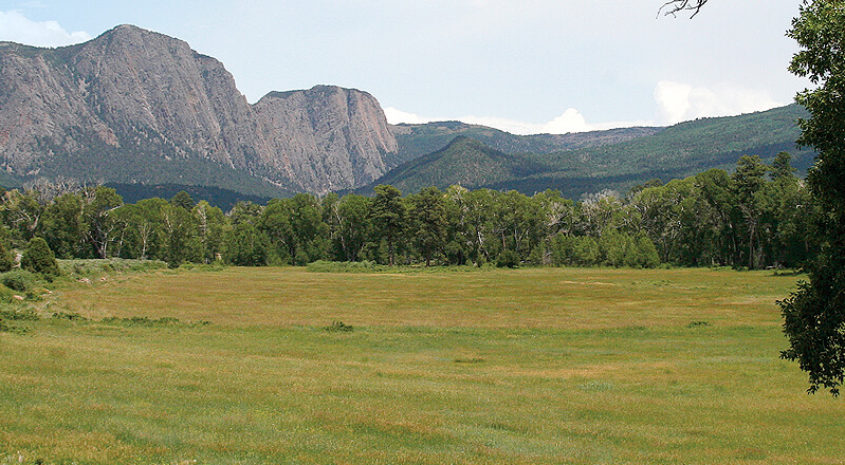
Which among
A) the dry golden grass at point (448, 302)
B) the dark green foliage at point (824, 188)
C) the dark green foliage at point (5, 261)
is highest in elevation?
the dark green foliage at point (824, 188)

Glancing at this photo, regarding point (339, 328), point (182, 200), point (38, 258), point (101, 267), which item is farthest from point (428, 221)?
point (182, 200)

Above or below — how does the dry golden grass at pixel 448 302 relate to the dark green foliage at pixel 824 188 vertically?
below

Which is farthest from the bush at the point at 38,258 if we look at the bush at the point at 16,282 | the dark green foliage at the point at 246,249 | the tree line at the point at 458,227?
the dark green foliage at the point at 246,249

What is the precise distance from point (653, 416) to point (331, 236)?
113647 millimetres

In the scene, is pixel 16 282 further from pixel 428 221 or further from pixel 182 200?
pixel 182 200

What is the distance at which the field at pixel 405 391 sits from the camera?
11.5 meters

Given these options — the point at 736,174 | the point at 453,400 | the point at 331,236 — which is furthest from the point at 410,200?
the point at 453,400

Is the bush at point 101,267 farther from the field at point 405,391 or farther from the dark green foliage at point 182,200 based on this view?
the dark green foliage at point 182,200

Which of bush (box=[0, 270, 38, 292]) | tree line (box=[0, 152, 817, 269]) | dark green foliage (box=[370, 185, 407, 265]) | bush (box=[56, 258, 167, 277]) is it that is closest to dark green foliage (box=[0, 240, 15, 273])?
bush (box=[56, 258, 167, 277])

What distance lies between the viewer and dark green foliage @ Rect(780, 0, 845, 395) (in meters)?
10.2

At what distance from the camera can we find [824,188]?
1048cm

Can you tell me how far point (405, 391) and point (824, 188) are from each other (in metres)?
11.0

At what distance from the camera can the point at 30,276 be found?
46.1m

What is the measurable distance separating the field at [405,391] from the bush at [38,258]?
47.7ft
